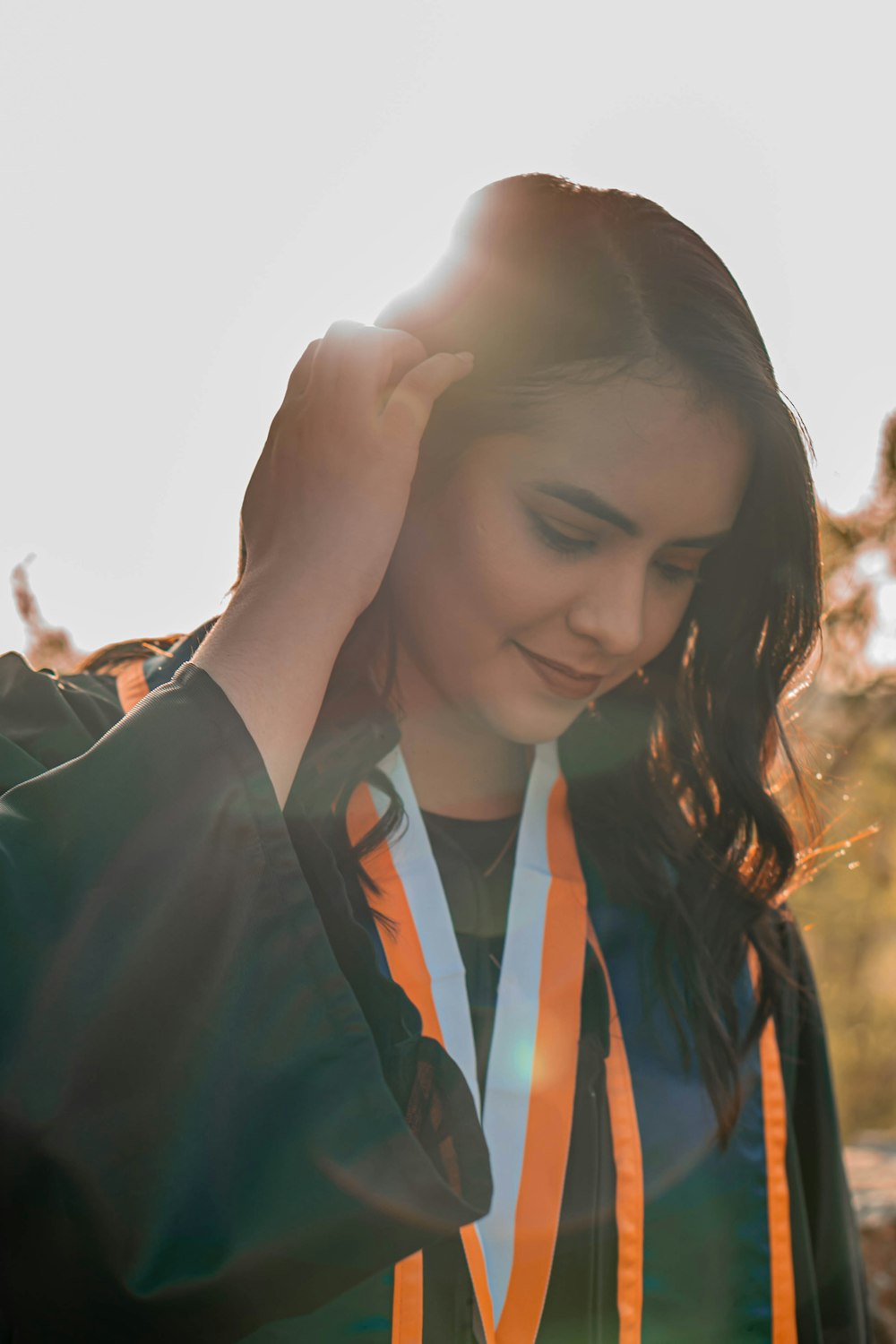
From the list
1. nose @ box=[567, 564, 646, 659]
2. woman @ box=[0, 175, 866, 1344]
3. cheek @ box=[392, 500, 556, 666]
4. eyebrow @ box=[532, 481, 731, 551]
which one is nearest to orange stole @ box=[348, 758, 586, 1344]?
woman @ box=[0, 175, 866, 1344]

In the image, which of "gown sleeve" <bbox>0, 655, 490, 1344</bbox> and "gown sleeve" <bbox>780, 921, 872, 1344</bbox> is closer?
"gown sleeve" <bbox>0, 655, 490, 1344</bbox>

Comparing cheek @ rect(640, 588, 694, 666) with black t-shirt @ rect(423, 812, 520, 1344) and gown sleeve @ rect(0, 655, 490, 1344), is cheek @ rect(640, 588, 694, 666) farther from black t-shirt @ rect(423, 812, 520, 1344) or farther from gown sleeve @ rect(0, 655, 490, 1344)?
gown sleeve @ rect(0, 655, 490, 1344)

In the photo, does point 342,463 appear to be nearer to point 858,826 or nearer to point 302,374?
point 302,374

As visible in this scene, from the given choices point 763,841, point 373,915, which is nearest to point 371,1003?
point 373,915

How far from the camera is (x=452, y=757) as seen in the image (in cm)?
197

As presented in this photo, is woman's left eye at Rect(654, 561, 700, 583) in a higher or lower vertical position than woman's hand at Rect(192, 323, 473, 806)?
lower

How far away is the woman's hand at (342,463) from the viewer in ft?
4.53

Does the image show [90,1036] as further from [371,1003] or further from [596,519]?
[596,519]

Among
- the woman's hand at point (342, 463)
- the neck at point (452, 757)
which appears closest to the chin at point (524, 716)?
the neck at point (452, 757)

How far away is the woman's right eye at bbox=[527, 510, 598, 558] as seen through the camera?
166 centimetres

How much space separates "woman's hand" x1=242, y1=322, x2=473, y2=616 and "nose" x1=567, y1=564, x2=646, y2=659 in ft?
→ 1.12

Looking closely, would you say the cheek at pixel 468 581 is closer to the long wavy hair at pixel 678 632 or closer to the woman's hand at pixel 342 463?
the long wavy hair at pixel 678 632

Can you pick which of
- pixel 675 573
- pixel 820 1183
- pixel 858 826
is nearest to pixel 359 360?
pixel 675 573

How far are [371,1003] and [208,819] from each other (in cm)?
27
